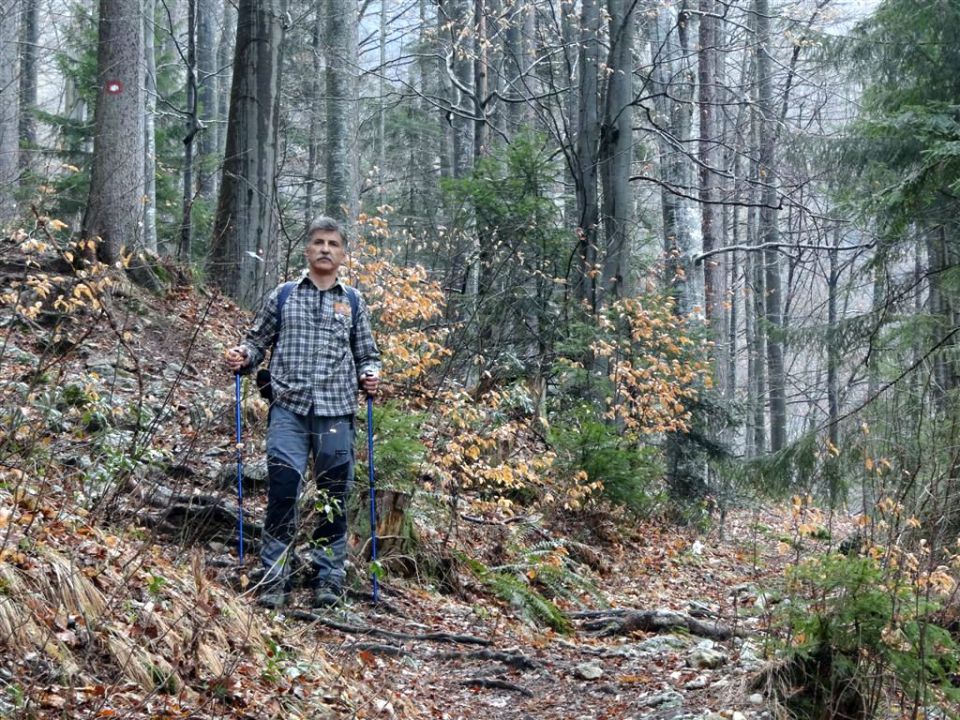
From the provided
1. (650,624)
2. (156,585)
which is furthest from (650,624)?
(156,585)

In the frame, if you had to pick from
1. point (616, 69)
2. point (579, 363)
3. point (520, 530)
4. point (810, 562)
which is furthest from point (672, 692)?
point (616, 69)

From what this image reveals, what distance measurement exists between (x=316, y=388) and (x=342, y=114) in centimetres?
981

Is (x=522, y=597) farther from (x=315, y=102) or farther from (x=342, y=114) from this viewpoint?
(x=315, y=102)

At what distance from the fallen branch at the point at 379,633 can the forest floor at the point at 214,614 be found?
0.04ft

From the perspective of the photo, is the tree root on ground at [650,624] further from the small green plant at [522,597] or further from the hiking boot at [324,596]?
the hiking boot at [324,596]

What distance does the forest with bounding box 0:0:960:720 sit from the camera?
4.21 meters

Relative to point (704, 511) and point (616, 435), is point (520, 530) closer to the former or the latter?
point (616, 435)

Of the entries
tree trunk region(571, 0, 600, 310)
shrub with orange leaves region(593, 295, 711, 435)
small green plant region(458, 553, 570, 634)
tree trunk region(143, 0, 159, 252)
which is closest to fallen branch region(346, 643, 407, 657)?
small green plant region(458, 553, 570, 634)

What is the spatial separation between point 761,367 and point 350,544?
22.5 m

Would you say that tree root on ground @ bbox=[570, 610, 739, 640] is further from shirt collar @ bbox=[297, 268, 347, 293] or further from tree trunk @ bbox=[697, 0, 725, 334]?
tree trunk @ bbox=[697, 0, 725, 334]

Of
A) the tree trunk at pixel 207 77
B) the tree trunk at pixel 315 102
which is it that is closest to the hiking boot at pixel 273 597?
the tree trunk at pixel 315 102

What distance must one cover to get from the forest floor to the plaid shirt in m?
0.54

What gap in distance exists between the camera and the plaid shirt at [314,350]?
19.4ft

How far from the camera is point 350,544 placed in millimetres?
6746
